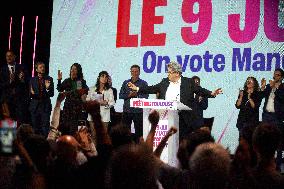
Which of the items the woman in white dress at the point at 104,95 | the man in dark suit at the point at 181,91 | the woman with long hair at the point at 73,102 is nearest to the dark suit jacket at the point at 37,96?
the woman with long hair at the point at 73,102

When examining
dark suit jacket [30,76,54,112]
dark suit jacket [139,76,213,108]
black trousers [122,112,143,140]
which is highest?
dark suit jacket [139,76,213,108]

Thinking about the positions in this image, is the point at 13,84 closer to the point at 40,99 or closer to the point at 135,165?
the point at 40,99

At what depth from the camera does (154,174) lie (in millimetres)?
1844

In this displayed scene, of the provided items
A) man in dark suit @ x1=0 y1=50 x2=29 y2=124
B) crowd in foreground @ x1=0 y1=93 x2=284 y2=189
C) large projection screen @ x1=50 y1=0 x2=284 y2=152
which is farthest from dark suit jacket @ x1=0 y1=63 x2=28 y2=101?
crowd in foreground @ x1=0 y1=93 x2=284 y2=189

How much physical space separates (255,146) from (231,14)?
6.37 m

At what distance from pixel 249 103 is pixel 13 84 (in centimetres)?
411

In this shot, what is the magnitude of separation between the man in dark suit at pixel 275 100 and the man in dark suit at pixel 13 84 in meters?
4.19

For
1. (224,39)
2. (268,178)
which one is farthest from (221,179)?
(224,39)

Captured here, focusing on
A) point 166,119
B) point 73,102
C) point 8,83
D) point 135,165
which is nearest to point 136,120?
point 73,102

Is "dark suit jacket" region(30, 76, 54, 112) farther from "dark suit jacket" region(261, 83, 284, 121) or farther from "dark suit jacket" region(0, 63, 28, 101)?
"dark suit jacket" region(261, 83, 284, 121)

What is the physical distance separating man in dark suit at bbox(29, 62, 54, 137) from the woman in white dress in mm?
865

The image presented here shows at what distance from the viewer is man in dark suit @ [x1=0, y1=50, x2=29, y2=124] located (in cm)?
842

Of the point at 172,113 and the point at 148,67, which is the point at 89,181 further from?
the point at 148,67

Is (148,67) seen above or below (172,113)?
above
